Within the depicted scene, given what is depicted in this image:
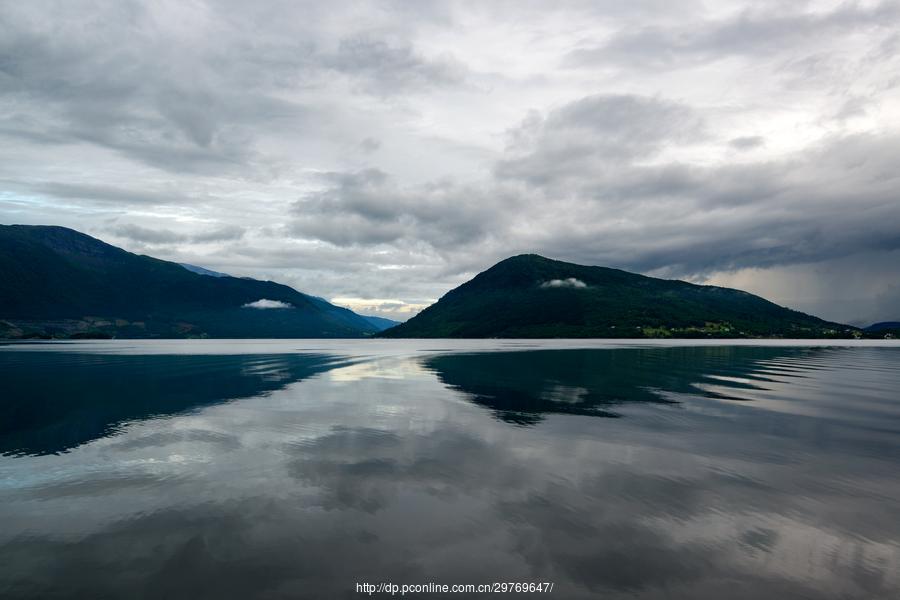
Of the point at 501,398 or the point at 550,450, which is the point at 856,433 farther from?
the point at 501,398

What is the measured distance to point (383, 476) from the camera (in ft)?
85.2

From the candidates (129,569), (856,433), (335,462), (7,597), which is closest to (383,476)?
(335,462)

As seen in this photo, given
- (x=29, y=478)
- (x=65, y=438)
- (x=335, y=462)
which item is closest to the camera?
(x=29, y=478)

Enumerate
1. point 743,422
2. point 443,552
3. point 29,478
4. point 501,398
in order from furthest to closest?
point 501,398 < point 743,422 < point 29,478 < point 443,552

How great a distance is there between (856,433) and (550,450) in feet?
83.5

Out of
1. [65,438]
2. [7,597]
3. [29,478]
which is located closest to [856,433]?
[7,597]

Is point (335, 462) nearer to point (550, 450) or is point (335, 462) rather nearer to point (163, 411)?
point (550, 450)

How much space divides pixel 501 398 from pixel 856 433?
31497 millimetres

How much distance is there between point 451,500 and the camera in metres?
22.1

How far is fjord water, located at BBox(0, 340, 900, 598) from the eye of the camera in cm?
1527

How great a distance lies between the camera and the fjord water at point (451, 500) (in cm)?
1527

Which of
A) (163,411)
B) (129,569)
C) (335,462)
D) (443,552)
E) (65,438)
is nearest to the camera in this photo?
(129,569)

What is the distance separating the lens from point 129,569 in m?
15.5

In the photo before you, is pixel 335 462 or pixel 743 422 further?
pixel 743 422
